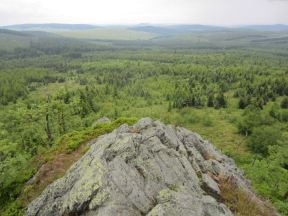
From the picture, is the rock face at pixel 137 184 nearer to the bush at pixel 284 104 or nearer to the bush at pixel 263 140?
the bush at pixel 263 140

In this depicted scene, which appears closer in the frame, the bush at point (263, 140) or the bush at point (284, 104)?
the bush at point (263, 140)

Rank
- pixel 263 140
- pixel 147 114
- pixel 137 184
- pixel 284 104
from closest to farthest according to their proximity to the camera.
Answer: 1. pixel 137 184
2. pixel 263 140
3. pixel 147 114
4. pixel 284 104

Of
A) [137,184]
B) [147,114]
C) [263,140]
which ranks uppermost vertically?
[137,184]

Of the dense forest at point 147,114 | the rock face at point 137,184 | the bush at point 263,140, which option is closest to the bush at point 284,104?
the dense forest at point 147,114

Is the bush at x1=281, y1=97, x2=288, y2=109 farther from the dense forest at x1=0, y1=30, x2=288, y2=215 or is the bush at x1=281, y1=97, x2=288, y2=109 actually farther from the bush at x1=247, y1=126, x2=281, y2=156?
the bush at x1=247, y1=126, x2=281, y2=156

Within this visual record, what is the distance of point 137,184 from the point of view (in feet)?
64.4

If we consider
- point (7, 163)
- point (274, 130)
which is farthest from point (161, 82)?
point (7, 163)

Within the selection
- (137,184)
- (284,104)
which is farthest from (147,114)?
(137,184)

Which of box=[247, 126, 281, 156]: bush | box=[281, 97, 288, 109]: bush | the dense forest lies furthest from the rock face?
box=[281, 97, 288, 109]: bush

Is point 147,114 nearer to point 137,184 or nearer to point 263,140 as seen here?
point 263,140

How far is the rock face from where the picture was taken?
58.6 feet

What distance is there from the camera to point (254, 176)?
43.6m

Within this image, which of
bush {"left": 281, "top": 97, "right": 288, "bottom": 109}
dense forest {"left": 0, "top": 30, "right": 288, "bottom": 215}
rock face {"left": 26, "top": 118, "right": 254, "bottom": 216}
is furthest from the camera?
bush {"left": 281, "top": 97, "right": 288, "bottom": 109}

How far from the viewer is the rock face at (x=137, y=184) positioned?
58.6 ft
